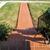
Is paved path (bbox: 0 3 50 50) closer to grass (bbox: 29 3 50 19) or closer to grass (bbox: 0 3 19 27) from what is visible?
grass (bbox: 0 3 19 27)

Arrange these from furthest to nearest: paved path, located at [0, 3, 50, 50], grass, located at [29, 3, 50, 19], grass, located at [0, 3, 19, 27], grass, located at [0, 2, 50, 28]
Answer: grass, located at [29, 3, 50, 19]
grass, located at [0, 2, 50, 28]
grass, located at [0, 3, 19, 27]
paved path, located at [0, 3, 50, 50]

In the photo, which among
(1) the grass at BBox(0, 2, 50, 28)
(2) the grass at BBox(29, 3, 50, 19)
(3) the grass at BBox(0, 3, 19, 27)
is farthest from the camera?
(2) the grass at BBox(29, 3, 50, 19)

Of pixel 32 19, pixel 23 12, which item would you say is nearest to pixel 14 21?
pixel 32 19

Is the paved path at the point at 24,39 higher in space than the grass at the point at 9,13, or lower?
lower

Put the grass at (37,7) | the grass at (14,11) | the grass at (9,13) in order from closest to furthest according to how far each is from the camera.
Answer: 1. the grass at (9,13)
2. the grass at (14,11)
3. the grass at (37,7)

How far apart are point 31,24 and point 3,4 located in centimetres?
369

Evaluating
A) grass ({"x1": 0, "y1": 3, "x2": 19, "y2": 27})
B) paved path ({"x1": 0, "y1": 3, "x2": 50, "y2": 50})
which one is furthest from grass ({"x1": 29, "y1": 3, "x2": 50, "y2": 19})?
paved path ({"x1": 0, "y1": 3, "x2": 50, "y2": 50})

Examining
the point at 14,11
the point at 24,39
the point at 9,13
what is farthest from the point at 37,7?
the point at 24,39

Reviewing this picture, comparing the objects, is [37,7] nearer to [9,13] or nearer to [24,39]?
[9,13]

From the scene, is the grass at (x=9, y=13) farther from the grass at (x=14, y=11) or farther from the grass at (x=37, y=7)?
the grass at (x=37, y=7)

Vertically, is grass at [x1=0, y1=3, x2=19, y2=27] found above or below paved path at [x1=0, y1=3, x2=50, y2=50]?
above

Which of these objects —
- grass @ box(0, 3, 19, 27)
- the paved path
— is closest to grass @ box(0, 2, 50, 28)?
grass @ box(0, 3, 19, 27)

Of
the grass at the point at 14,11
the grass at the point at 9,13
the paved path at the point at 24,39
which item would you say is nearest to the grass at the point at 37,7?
the grass at the point at 14,11

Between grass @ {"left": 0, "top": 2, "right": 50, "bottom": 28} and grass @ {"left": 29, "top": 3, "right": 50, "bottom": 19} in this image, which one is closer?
grass @ {"left": 0, "top": 2, "right": 50, "bottom": 28}
